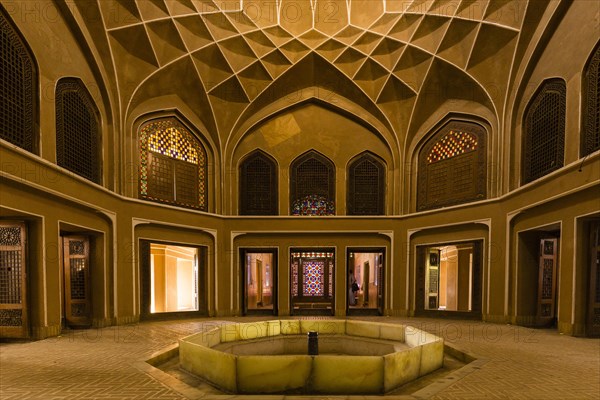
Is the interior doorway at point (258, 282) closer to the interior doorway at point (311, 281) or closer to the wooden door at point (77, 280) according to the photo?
the interior doorway at point (311, 281)

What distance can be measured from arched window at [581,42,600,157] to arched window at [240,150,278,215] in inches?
363

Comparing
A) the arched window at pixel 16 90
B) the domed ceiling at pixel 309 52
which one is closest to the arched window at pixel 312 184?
the domed ceiling at pixel 309 52

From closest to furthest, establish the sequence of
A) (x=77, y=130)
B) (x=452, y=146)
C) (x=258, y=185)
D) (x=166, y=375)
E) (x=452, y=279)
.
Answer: (x=166, y=375) → (x=77, y=130) → (x=452, y=146) → (x=258, y=185) → (x=452, y=279)

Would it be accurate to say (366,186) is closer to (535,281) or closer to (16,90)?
(535,281)

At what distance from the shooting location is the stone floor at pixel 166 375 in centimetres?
457

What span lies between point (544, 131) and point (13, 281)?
1326 centimetres

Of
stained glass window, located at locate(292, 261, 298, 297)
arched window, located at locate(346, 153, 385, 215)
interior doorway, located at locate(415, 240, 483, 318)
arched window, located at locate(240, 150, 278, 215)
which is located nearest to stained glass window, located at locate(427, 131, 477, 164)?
arched window, located at locate(346, 153, 385, 215)

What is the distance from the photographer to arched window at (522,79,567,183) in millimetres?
8680

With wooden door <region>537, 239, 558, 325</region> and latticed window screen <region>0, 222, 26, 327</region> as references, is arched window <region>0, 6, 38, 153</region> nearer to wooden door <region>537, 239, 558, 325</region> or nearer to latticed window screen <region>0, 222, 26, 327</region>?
latticed window screen <region>0, 222, 26, 327</region>

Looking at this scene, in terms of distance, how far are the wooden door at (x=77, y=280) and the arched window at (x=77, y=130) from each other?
6.19ft

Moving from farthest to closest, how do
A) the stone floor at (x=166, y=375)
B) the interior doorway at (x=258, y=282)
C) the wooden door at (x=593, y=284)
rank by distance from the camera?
1. the interior doorway at (x=258, y=282)
2. the wooden door at (x=593, y=284)
3. the stone floor at (x=166, y=375)

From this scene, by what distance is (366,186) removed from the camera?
13.6m

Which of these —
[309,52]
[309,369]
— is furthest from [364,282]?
[309,369]

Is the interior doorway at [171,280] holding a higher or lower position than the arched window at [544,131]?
lower
